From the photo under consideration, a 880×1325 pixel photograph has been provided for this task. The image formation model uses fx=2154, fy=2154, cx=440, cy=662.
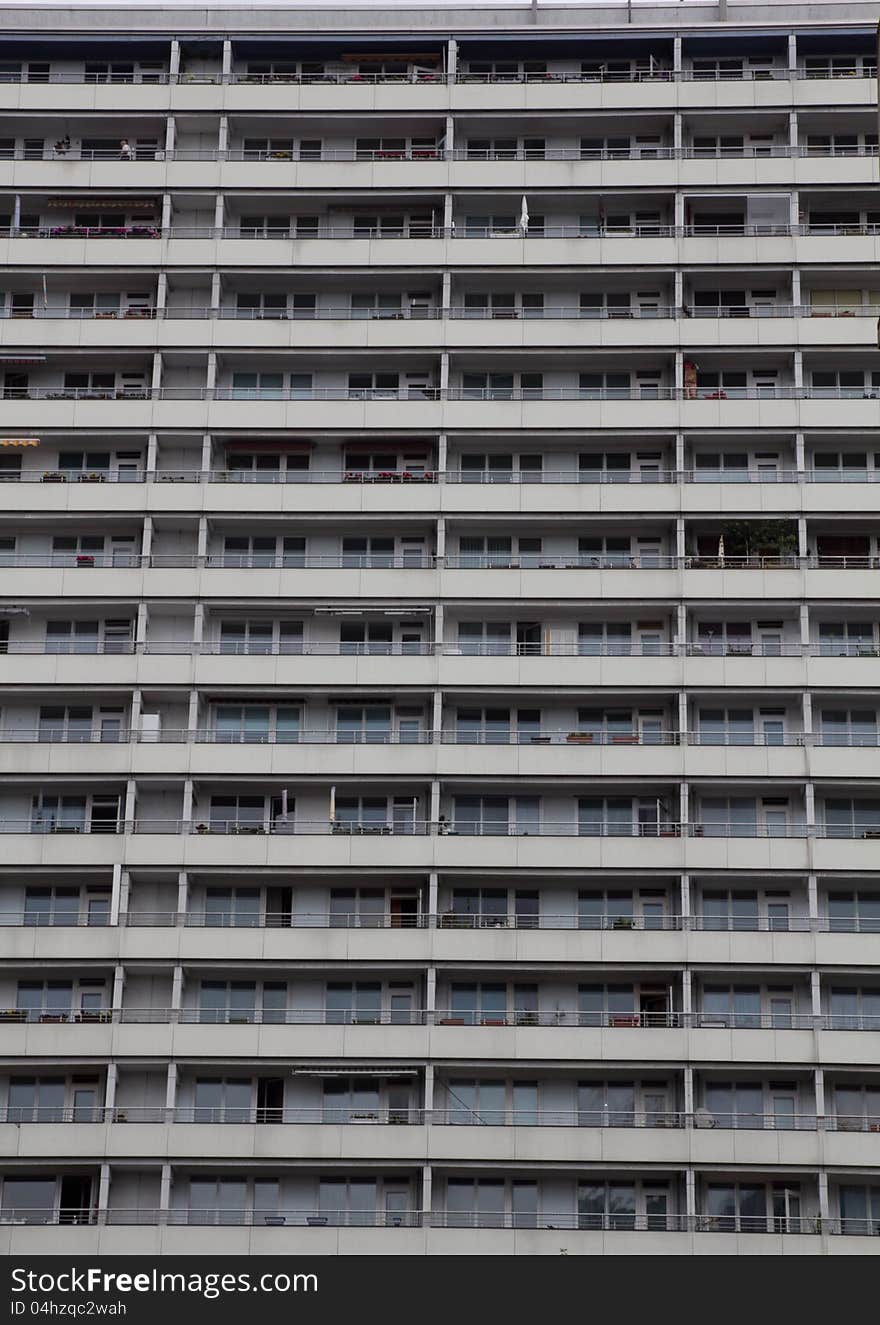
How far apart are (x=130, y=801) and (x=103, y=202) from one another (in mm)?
24334

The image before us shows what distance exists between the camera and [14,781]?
76875 millimetres

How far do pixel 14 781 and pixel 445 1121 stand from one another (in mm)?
19572

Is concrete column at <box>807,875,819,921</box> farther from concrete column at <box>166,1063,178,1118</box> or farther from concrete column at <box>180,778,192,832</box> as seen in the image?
concrete column at <box>166,1063,178,1118</box>

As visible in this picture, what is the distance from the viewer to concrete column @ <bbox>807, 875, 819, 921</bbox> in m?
74.1

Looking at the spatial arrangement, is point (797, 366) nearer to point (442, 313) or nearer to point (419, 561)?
point (442, 313)

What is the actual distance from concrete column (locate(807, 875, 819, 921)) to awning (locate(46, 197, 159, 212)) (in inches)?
1429

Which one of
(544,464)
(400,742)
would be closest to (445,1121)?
(400,742)

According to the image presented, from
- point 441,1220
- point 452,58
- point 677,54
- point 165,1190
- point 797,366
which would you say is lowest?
point 441,1220

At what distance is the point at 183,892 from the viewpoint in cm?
7500

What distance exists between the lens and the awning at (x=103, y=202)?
83.9 metres

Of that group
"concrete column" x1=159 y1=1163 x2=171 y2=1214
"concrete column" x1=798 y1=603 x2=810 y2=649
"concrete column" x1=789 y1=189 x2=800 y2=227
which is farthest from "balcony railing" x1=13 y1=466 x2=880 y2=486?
"concrete column" x1=159 y1=1163 x2=171 y2=1214

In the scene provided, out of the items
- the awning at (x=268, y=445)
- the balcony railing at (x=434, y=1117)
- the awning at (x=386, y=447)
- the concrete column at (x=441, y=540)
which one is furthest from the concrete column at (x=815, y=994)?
the awning at (x=268, y=445)

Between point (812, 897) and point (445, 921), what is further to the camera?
point (445, 921)

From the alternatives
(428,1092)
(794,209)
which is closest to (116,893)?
(428,1092)
